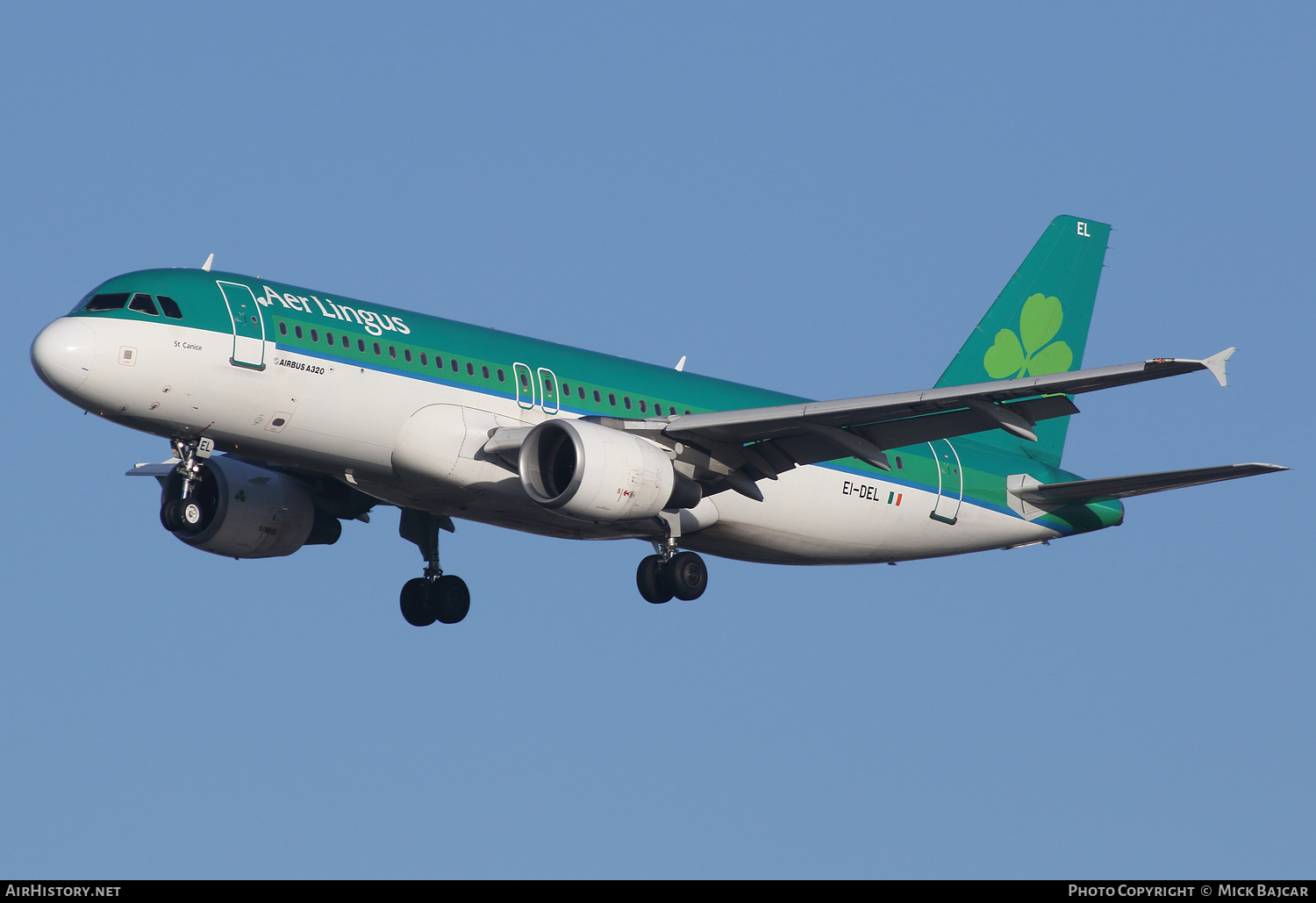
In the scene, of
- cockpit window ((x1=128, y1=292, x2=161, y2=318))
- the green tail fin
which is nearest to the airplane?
cockpit window ((x1=128, y1=292, x2=161, y2=318))

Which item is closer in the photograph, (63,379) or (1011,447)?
(63,379)

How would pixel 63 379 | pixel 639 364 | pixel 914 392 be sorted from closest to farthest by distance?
1. pixel 63 379
2. pixel 914 392
3. pixel 639 364

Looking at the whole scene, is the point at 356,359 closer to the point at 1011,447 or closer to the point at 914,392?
the point at 914,392

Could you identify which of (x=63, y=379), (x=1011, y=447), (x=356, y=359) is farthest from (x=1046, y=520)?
(x=63, y=379)

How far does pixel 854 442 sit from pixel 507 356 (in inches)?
281

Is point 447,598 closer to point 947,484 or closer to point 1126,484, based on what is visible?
point 947,484

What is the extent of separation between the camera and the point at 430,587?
40312mm

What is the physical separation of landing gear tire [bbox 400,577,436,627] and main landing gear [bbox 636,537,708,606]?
5.89 meters

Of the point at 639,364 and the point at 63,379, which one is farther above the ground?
the point at 639,364

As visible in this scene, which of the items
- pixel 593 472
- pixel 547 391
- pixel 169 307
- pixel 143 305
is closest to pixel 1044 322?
pixel 547 391

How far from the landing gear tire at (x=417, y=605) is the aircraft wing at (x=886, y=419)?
8230 millimetres

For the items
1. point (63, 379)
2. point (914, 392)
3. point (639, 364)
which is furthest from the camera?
point (639, 364)

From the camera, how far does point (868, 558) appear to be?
4019cm

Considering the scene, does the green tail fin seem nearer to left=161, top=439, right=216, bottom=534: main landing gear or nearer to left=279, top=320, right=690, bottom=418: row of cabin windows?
left=279, top=320, right=690, bottom=418: row of cabin windows
